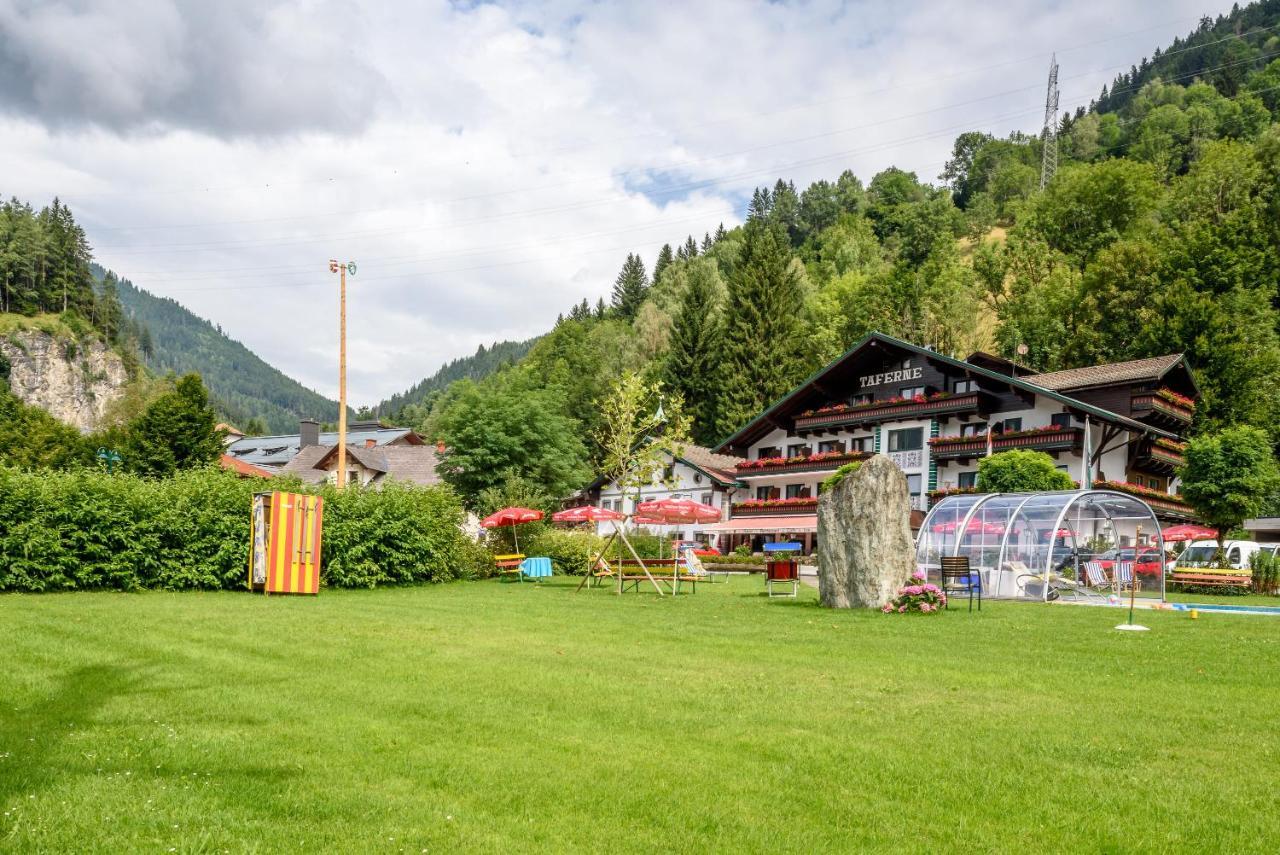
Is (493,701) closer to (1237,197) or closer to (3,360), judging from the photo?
(1237,197)

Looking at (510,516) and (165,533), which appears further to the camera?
(510,516)

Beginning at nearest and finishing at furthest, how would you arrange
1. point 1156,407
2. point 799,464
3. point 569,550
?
point 569,550, point 1156,407, point 799,464

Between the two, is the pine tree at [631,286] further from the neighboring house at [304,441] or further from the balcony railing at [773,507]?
the balcony railing at [773,507]

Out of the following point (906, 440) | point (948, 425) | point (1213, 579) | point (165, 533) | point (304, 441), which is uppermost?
point (304, 441)

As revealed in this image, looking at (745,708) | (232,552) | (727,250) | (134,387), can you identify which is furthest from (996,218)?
(745,708)

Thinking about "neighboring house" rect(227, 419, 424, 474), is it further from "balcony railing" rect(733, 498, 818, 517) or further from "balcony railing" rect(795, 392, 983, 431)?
"balcony railing" rect(795, 392, 983, 431)

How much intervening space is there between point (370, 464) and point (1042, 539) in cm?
5674

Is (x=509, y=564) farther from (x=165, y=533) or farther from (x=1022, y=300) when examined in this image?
(x=1022, y=300)

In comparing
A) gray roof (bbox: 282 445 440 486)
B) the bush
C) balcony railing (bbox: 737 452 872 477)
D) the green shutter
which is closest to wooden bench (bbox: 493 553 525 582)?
the bush

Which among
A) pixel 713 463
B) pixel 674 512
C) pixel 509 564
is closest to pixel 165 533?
pixel 509 564

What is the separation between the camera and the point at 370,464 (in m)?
72.6

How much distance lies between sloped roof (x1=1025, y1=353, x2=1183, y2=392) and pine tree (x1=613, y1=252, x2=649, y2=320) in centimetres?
7191

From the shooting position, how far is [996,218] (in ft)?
390

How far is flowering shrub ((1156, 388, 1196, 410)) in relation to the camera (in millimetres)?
46125
